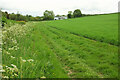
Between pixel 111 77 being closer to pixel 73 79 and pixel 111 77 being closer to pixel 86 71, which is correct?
pixel 86 71

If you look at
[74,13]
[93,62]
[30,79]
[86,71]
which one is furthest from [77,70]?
[74,13]

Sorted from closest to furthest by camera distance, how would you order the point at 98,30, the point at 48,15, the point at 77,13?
the point at 98,30, the point at 77,13, the point at 48,15

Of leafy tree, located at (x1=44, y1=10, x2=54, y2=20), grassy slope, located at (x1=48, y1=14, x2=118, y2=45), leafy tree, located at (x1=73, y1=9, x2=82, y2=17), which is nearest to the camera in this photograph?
grassy slope, located at (x1=48, y1=14, x2=118, y2=45)

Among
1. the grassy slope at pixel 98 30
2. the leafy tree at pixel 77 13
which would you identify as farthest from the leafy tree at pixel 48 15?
the grassy slope at pixel 98 30

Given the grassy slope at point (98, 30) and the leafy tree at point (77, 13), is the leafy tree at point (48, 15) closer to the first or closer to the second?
the leafy tree at point (77, 13)

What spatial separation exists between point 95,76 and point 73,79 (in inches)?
45.2

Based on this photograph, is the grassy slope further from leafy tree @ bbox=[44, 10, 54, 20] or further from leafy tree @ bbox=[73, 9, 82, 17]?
leafy tree @ bbox=[44, 10, 54, 20]

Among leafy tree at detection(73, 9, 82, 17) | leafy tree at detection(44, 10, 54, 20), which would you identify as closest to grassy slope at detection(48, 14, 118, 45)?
leafy tree at detection(73, 9, 82, 17)

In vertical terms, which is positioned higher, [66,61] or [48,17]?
[48,17]

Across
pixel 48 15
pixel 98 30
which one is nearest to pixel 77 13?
pixel 48 15

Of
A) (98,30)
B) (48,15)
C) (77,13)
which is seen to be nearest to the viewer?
(98,30)

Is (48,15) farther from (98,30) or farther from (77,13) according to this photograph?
(98,30)

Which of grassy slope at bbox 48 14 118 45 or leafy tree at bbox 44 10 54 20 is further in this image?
leafy tree at bbox 44 10 54 20

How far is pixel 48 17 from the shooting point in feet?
429
